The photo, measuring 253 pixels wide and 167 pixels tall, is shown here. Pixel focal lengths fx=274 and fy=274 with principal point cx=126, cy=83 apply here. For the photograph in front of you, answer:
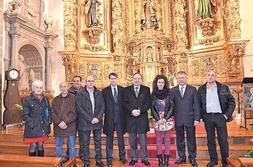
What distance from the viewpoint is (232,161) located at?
3.82 metres

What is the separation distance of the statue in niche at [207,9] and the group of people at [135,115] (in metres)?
5.67

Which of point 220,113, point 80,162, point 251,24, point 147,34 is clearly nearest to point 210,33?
point 251,24

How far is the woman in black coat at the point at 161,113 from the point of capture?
4.12m

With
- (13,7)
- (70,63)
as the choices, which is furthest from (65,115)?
(13,7)

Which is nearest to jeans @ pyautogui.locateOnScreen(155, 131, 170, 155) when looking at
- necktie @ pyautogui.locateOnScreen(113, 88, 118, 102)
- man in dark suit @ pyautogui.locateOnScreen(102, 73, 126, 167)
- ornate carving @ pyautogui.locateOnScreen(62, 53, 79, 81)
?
man in dark suit @ pyautogui.locateOnScreen(102, 73, 126, 167)

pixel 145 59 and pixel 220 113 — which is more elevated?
pixel 145 59

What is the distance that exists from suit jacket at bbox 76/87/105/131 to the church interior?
461 cm

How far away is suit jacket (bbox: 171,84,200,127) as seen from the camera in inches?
163

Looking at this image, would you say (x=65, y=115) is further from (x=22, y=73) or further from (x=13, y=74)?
(x=22, y=73)

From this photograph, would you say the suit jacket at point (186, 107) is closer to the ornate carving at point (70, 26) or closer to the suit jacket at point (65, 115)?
the suit jacket at point (65, 115)

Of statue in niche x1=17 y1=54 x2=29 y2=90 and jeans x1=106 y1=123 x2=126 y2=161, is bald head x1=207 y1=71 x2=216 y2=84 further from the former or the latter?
statue in niche x1=17 y1=54 x2=29 y2=90

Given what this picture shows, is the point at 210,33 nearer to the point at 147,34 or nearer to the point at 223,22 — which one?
the point at 223,22

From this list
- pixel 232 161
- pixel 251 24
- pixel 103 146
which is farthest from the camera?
pixel 251 24

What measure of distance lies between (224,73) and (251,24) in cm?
168
